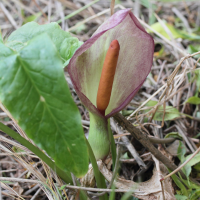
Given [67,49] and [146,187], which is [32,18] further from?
[146,187]

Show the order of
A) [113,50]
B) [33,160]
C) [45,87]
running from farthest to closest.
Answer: [33,160], [113,50], [45,87]

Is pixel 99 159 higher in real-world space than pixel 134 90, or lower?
lower

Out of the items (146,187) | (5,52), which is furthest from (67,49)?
(146,187)

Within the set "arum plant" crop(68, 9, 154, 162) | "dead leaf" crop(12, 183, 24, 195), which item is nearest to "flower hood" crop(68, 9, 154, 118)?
"arum plant" crop(68, 9, 154, 162)

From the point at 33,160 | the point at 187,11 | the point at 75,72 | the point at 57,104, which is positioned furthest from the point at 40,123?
the point at 187,11

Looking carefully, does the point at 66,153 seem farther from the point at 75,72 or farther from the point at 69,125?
the point at 75,72

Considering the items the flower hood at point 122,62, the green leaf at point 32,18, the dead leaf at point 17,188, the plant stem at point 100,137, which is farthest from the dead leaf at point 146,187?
the green leaf at point 32,18
